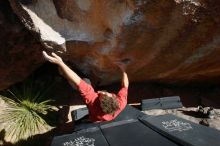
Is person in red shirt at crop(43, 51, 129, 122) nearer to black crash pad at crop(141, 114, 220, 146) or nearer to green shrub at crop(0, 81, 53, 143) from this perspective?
black crash pad at crop(141, 114, 220, 146)

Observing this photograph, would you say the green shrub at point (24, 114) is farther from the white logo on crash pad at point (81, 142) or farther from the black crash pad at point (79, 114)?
the white logo on crash pad at point (81, 142)

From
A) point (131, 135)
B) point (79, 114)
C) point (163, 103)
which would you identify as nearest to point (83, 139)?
point (131, 135)

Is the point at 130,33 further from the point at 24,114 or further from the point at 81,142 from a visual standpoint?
the point at 24,114

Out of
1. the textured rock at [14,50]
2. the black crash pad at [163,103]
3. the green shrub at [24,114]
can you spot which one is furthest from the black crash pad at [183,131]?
the green shrub at [24,114]

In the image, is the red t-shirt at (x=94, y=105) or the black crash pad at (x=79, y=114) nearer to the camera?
the red t-shirt at (x=94, y=105)

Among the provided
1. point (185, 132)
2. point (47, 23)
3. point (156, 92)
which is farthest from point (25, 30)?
point (185, 132)

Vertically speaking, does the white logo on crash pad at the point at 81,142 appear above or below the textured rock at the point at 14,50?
below

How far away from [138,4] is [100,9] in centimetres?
58

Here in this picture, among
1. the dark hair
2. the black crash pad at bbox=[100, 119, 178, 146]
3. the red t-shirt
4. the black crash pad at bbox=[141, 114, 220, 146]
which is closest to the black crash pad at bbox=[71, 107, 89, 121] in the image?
the red t-shirt

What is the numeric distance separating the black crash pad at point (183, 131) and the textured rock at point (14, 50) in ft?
7.34

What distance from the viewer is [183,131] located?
11.4 feet

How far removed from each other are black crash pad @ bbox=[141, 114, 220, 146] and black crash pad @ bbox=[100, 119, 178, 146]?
7cm

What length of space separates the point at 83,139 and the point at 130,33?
1.55 m

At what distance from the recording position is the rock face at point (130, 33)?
415cm
